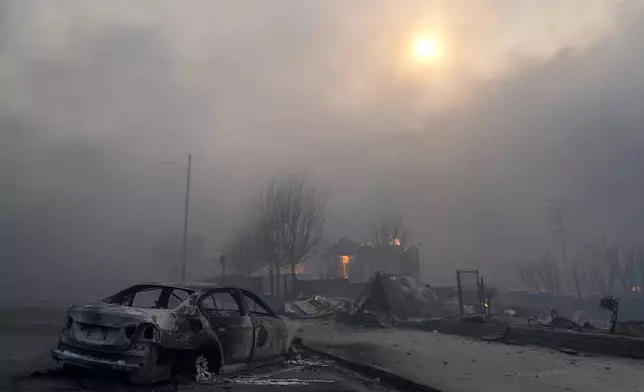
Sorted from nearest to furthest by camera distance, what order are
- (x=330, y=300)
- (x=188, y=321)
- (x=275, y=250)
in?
(x=188, y=321) < (x=330, y=300) < (x=275, y=250)

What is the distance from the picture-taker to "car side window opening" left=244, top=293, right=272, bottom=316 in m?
8.21

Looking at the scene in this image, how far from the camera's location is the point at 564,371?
8.38 metres

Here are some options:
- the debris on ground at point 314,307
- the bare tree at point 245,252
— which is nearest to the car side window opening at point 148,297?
the debris on ground at point 314,307

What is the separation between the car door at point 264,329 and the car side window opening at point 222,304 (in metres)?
0.23

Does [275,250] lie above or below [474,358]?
above

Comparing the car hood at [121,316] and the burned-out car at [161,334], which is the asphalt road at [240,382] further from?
the car hood at [121,316]

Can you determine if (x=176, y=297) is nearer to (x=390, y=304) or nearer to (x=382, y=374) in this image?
(x=382, y=374)

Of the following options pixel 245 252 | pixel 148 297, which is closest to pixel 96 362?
pixel 148 297

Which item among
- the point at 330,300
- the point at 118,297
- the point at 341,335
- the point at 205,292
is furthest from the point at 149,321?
the point at 330,300

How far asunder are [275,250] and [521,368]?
23.7 metres

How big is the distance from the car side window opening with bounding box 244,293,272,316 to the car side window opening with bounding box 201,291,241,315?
0.25 m

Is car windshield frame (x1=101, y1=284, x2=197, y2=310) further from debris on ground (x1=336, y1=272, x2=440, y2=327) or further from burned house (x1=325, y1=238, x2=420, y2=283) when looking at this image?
burned house (x1=325, y1=238, x2=420, y2=283)

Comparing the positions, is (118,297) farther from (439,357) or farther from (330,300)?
(330,300)

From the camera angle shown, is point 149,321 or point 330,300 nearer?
point 149,321
